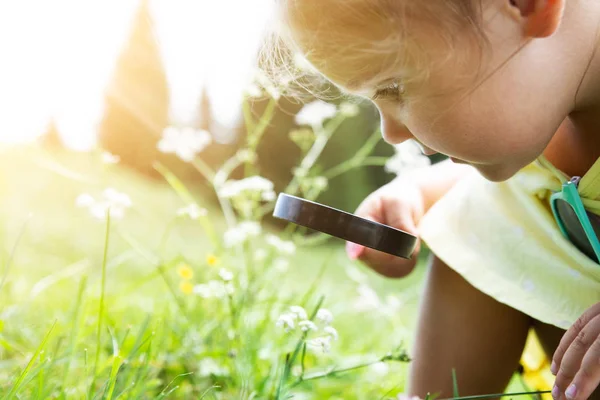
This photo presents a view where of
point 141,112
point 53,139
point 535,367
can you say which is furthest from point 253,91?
point 53,139

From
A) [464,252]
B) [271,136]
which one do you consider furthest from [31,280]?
[271,136]

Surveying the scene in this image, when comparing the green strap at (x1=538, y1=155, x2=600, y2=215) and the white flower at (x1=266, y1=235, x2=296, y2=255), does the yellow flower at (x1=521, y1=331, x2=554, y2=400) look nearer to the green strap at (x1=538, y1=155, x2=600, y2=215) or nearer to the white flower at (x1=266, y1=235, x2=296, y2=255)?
the green strap at (x1=538, y1=155, x2=600, y2=215)

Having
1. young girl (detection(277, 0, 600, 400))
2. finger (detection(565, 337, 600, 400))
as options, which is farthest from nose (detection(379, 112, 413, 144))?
finger (detection(565, 337, 600, 400))

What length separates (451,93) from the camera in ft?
2.73

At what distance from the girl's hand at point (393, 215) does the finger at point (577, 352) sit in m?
0.34

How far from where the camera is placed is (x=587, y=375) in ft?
2.43

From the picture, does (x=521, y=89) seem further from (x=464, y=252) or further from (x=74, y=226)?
(x=74, y=226)

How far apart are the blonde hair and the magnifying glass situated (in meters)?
0.17

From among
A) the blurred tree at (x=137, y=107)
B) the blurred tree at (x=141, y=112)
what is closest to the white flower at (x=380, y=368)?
the blurred tree at (x=141, y=112)

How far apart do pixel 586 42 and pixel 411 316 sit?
143 cm

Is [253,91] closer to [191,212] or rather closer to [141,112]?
[191,212]

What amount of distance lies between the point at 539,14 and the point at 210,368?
26.5 inches

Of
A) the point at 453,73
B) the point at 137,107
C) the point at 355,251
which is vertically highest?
the point at 453,73

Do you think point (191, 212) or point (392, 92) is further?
point (191, 212)
